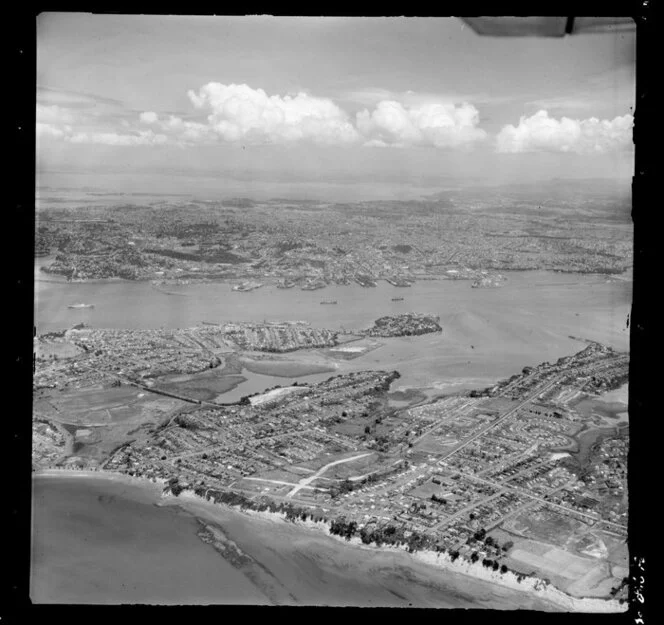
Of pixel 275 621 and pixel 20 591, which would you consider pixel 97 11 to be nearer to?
pixel 20 591

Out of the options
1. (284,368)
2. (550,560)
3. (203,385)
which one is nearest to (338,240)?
(284,368)

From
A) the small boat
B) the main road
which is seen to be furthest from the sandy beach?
the small boat

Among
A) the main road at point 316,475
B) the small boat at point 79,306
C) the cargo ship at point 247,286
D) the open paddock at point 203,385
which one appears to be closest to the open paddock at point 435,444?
the main road at point 316,475

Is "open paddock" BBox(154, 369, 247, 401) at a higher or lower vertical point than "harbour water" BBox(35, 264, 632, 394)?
lower

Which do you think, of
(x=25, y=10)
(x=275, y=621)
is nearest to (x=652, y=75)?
(x=25, y=10)

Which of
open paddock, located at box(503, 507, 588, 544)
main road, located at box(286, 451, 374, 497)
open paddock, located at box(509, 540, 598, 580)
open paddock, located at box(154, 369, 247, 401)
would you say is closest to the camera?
open paddock, located at box(509, 540, 598, 580)

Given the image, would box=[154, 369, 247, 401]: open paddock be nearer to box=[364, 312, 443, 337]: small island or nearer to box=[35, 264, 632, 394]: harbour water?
box=[35, 264, 632, 394]: harbour water

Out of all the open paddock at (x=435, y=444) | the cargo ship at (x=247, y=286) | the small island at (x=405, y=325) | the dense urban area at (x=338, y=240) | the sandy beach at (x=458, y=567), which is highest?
the dense urban area at (x=338, y=240)

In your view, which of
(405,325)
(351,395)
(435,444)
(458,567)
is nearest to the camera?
(458,567)

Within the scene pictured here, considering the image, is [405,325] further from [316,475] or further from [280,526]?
[280,526]

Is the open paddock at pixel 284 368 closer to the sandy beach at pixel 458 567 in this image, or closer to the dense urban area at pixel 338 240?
the dense urban area at pixel 338 240
